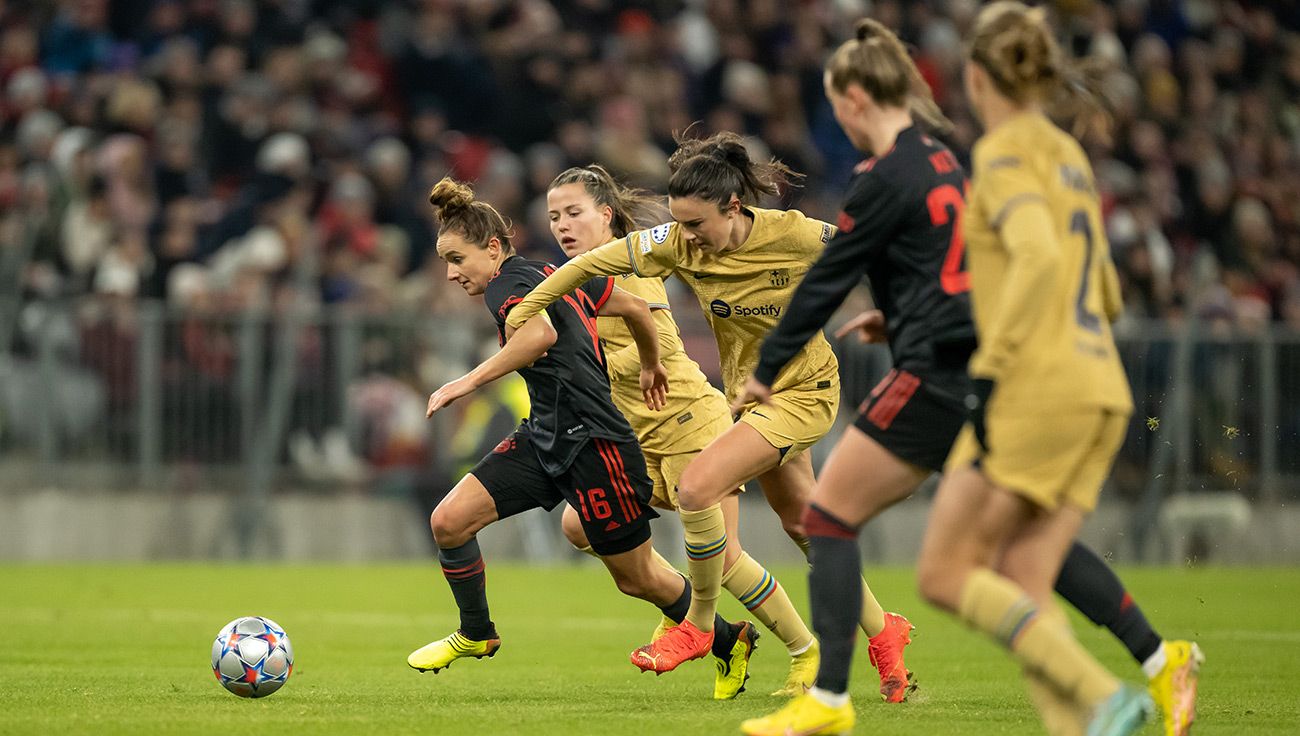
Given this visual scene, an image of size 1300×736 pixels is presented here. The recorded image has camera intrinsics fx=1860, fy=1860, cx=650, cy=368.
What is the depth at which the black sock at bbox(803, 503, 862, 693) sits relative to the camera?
5.76m

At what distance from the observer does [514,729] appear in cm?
638

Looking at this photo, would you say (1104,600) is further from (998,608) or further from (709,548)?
(709,548)

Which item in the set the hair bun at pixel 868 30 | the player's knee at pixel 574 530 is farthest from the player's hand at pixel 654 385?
the hair bun at pixel 868 30

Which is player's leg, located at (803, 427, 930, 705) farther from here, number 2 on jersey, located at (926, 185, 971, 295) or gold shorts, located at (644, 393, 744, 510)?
gold shorts, located at (644, 393, 744, 510)

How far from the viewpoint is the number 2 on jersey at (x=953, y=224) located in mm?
5832

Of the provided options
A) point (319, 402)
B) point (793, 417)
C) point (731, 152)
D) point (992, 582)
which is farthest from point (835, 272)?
point (319, 402)

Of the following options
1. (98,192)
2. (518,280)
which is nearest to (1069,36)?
(98,192)

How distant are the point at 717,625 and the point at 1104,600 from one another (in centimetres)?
208

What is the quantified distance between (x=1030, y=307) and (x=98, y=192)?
12.8m

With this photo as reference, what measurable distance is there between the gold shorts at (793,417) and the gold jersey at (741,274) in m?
0.06

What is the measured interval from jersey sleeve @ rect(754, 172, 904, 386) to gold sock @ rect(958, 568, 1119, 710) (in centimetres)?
107

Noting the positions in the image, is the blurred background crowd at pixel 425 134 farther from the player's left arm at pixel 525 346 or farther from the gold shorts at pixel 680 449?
the player's left arm at pixel 525 346

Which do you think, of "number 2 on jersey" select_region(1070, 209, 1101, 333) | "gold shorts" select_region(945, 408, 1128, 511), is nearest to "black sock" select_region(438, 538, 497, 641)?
"gold shorts" select_region(945, 408, 1128, 511)

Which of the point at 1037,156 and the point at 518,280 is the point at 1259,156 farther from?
the point at 1037,156
